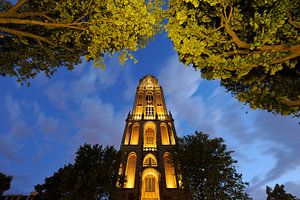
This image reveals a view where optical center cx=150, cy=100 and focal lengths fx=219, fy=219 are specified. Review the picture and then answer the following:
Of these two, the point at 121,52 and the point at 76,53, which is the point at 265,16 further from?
the point at 76,53

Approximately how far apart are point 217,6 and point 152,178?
143 ft

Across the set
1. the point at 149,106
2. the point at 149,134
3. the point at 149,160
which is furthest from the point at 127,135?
the point at 149,106

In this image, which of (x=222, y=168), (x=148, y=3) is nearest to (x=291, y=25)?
(x=148, y=3)

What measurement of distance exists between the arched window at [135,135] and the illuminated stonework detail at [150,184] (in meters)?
8.38

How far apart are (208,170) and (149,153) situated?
22.7 metres

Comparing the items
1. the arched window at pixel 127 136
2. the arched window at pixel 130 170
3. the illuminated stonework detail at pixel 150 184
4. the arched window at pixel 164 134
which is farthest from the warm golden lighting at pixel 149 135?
the illuminated stonework detail at pixel 150 184

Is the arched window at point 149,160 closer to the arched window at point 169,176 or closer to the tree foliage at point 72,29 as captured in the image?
the arched window at point 169,176

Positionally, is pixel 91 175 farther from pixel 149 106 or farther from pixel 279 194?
pixel 279 194

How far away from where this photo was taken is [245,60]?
30.3 ft

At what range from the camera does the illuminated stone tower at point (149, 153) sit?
141 feet

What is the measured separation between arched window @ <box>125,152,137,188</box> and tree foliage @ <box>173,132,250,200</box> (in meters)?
17.9

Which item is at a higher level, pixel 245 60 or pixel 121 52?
pixel 121 52

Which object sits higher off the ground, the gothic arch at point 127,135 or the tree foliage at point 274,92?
the gothic arch at point 127,135

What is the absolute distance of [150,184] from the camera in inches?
1837
